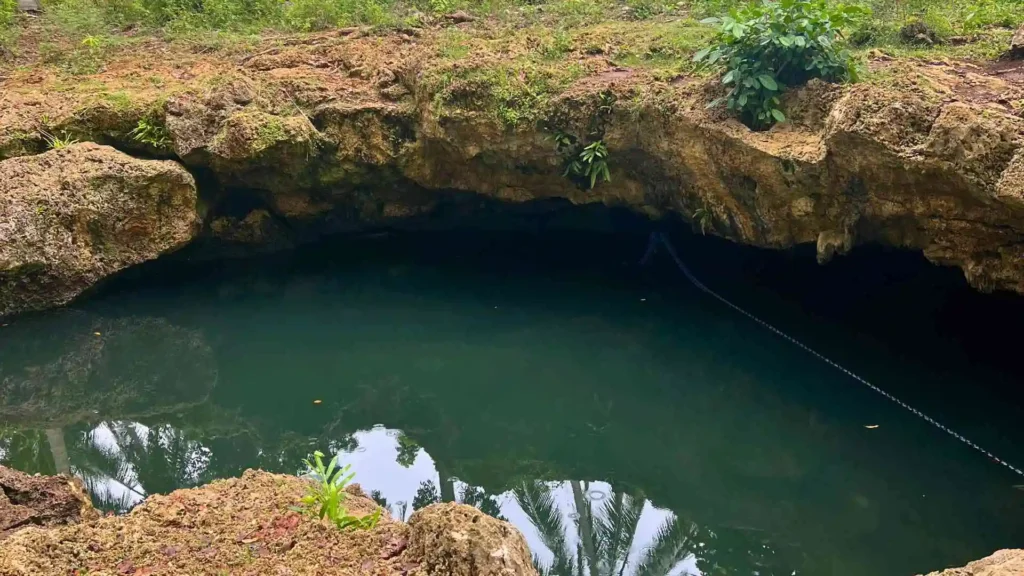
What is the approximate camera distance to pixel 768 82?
5715 millimetres

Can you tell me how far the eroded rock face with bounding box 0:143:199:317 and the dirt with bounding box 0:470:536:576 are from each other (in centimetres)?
506

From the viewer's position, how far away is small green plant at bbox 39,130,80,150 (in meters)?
7.69

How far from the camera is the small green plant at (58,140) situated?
769 centimetres

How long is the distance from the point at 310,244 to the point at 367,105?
2.52 meters

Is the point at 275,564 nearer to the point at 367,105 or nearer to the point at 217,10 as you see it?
the point at 367,105

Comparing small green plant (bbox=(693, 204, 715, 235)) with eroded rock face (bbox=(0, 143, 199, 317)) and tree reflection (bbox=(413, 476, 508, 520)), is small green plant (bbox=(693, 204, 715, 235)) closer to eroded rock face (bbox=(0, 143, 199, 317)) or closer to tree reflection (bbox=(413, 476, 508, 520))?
tree reflection (bbox=(413, 476, 508, 520))

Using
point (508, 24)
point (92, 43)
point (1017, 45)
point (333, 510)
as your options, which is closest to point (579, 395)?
point (333, 510)

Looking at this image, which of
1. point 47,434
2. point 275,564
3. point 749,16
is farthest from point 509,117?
point 275,564

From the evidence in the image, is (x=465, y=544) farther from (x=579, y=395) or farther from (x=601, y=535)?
(x=579, y=395)

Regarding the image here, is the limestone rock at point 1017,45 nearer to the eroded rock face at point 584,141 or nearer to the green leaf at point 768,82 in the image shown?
the eroded rock face at point 584,141

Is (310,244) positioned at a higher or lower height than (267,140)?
lower

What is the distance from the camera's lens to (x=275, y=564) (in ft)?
9.66

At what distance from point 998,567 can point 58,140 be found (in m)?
8.17

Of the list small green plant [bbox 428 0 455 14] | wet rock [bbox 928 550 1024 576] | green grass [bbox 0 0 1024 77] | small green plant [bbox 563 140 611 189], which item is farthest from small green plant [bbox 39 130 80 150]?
wet rock [bbox 928 550 1024 576]
